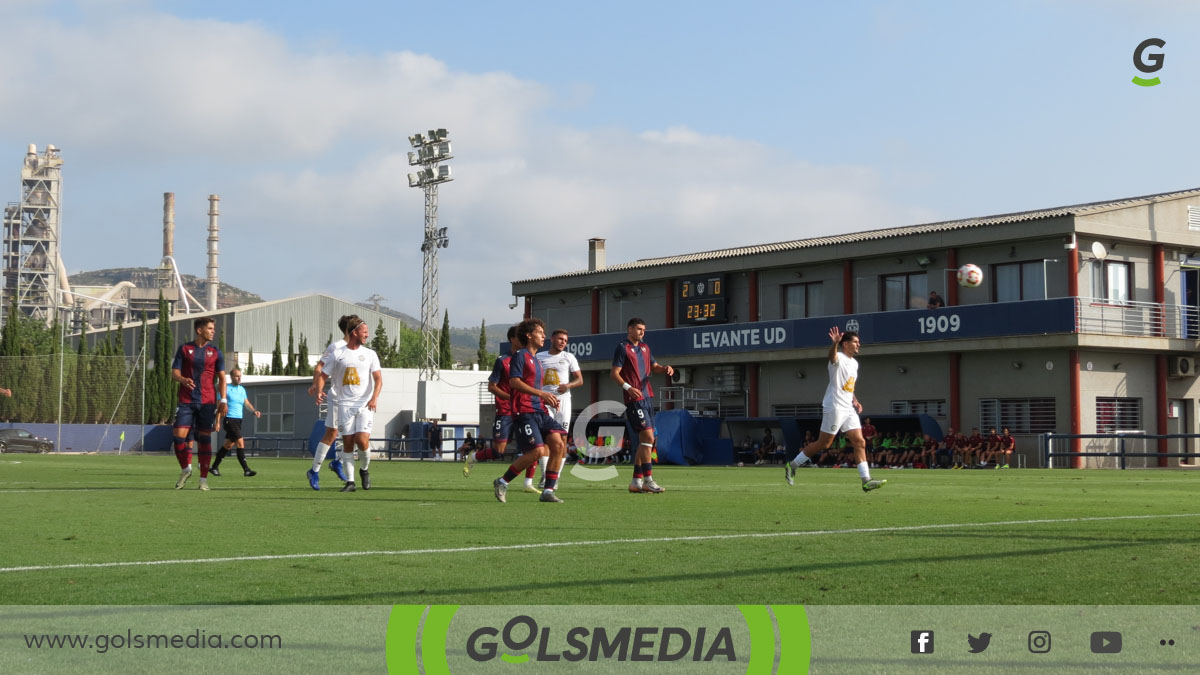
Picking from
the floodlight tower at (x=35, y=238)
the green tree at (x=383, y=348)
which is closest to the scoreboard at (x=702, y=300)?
the green tree at (x=383, y=348)

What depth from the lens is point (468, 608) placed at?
5.35m

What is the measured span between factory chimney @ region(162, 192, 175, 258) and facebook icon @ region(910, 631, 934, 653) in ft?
494

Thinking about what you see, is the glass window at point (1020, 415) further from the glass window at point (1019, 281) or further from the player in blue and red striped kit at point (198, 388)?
the player in blue and red striped kit at point (198, 388)

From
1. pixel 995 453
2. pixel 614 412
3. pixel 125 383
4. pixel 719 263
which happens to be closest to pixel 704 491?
pixel 995 453

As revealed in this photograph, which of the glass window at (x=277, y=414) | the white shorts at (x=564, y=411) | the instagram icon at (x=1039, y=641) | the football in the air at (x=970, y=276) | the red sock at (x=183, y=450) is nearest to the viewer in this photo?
the instagram icon at (x=1039, y=641)

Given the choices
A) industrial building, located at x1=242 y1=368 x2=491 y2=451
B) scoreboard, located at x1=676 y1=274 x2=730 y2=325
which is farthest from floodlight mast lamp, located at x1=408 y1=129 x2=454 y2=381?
scoreboard, located at x1=676 y1=274 x2=730 y2=325

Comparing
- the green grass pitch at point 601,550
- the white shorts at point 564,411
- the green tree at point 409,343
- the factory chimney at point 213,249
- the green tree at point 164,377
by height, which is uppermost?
the factory chimney at point 213,249

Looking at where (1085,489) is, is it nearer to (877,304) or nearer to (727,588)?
(727,588)

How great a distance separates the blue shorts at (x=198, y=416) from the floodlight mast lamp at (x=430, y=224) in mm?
48618

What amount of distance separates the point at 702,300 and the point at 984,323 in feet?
39.4

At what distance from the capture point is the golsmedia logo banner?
14.1 feet

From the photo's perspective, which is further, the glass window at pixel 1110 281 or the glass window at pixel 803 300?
the glass window at pixel 803 300

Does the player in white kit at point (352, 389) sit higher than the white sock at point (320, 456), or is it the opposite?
the player in white kit at point (352, 389)

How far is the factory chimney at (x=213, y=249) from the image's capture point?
14262cm
